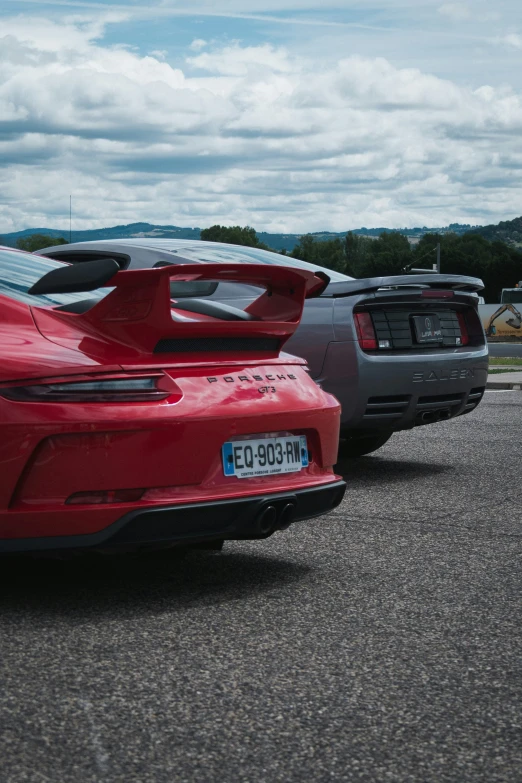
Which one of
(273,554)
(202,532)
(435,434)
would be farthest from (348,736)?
(435,434)

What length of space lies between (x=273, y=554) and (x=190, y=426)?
1.33m

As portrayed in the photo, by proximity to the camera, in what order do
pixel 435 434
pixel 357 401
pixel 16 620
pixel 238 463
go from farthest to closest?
pixel 435 434 < pixel 357 401 < pixel 238 463 < pixel 16 620

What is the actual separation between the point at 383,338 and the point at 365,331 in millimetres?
148

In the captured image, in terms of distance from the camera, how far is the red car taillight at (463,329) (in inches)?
311

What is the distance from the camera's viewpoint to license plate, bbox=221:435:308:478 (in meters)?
4.23

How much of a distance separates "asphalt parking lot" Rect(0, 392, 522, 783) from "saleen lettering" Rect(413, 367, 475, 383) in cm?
164

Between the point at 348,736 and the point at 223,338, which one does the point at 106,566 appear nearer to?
the point at 223,338

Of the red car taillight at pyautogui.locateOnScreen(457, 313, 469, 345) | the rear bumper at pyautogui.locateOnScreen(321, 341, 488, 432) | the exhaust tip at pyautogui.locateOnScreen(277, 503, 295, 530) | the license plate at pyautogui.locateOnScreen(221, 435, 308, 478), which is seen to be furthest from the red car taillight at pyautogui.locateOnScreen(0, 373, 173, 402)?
the red car taillight at pyautogui.locateOnScreen(457, 313, 469, 345)

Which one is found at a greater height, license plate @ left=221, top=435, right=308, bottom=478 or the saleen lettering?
license plate @ left=221, top=435, right=308, bottom=478

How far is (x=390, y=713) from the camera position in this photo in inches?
122

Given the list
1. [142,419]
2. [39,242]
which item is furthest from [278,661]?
[39,242]

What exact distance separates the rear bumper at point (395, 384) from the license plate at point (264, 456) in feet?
8.46

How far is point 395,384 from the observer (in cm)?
726

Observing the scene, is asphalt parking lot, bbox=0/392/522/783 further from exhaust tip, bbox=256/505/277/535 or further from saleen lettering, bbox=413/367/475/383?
saleen lettering, bbox=413/367/475/383
